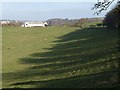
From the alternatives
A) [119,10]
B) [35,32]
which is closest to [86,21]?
[35,32]

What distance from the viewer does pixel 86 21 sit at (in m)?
169

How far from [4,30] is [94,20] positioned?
73.0m

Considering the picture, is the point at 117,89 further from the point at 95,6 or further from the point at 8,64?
the point at 8,64

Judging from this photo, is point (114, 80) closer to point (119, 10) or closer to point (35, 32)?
point (119, 10)

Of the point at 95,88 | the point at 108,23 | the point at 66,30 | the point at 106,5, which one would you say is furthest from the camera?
the point at 66,30

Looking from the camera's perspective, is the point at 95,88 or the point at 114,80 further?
the point at 114,80

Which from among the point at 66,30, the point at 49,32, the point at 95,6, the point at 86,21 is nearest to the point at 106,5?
the point at 95,6

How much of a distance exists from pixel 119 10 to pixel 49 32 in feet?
305

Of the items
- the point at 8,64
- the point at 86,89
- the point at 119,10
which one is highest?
the point at 119,10

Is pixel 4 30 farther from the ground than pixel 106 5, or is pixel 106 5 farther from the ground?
pixel 106 5

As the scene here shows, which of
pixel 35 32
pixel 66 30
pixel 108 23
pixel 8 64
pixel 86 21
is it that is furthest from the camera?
pixel 86 21

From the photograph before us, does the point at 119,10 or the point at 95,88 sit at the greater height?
the point at 119,10

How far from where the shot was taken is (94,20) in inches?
6949

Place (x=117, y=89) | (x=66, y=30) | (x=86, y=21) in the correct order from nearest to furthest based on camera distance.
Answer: (x=117, y=89) < (x=66, y=30) < (x=86, y=21)
